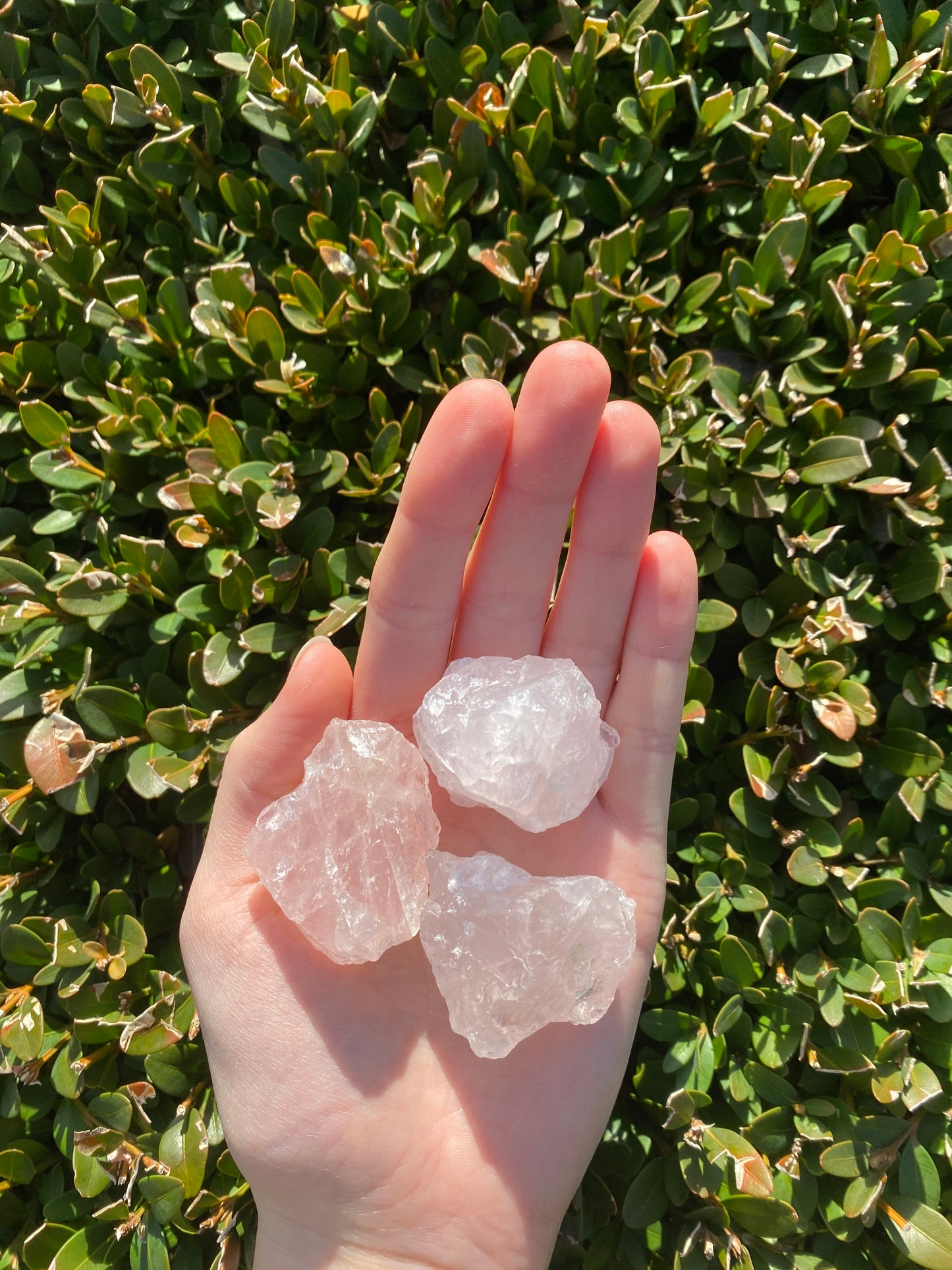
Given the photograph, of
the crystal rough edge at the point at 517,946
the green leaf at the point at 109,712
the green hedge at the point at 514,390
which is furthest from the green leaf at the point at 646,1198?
the green leaf at the point at 109,712

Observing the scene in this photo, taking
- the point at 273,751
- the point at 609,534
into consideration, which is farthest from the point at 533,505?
the point at 273,751

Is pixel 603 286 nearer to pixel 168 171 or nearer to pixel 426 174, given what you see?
pixel 426 174

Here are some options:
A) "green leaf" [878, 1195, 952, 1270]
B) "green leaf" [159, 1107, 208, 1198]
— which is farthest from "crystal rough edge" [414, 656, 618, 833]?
"green leaf" [878, 1195, 952, 1270]

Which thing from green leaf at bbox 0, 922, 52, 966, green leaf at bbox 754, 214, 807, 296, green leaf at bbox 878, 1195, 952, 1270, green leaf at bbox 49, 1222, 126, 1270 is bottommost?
green leaf at bbox 49, 1222, 126, 1270

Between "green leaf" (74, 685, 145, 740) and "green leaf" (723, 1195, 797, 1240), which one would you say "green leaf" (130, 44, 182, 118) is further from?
"green leaf" (723, 1195, 797, 1240)

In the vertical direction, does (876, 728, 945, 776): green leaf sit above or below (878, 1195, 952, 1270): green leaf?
above

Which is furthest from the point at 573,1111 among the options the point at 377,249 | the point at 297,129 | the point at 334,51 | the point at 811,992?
the point at 334,51

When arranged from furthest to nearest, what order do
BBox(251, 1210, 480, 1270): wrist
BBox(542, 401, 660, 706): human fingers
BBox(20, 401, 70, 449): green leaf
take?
BBox(20, 401, 70, 449): green leaf
BBox(542, 401, 660, 706): human fingers
BBox(251, 1210, 480, 1270): wrist
